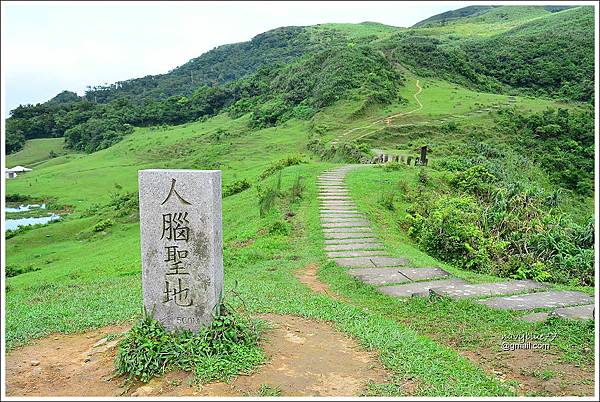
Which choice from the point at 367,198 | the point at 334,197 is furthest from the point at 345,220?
the point at 367,198

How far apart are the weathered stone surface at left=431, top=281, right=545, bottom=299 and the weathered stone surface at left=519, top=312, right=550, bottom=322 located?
944 mm

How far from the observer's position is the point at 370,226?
1230 cm

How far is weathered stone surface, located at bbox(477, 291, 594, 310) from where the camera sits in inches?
267

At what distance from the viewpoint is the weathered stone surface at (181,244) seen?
5.19 metres

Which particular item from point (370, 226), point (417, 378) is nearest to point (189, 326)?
point (417, 378)

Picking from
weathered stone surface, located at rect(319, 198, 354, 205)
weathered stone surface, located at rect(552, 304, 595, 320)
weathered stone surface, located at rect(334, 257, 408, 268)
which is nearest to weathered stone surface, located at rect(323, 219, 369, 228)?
weathered stone surface, located at rect(319, 198, 354, 205)

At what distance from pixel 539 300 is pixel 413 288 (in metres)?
1.74

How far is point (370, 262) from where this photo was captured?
31.4 ft

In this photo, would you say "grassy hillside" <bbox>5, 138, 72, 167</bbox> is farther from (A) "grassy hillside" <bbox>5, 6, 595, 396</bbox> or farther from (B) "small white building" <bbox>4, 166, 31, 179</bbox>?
(B) "small white building" <bbox>4, 166, 31, 179</bbox>

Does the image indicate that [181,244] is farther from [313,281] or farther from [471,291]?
[471,291]

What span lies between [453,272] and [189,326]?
17.5 feet

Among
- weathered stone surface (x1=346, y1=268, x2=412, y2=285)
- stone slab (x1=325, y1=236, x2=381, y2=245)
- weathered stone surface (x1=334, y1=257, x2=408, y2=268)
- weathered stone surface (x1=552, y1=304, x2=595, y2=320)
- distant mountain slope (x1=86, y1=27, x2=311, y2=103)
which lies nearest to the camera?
weathered stone surface (x1=552, y1=304, x2=595, y2=320)

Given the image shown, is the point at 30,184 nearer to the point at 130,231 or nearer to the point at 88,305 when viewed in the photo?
the point at 130,231

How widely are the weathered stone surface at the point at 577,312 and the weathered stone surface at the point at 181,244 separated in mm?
4211
